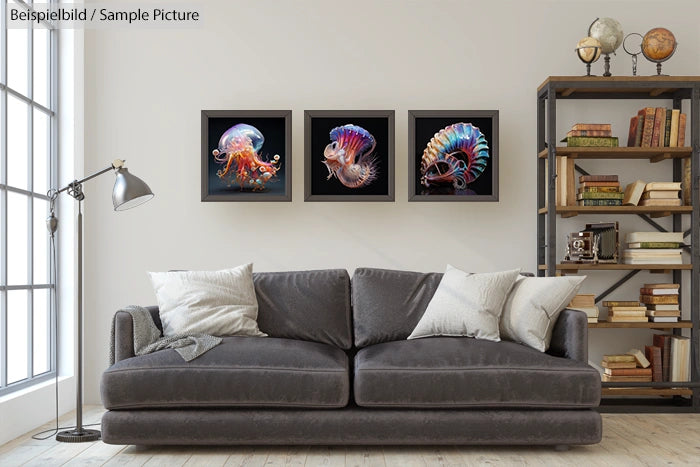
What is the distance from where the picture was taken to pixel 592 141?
15.8 feet

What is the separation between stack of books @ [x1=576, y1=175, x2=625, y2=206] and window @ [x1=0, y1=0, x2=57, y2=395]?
3182 millimetres

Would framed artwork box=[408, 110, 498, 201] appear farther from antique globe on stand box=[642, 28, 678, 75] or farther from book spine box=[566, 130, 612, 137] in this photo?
antique globe on stand box=[642, 28, 678, 75]

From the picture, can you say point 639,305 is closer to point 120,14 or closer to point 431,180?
point 431,180

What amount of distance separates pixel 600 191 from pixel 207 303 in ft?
7.93

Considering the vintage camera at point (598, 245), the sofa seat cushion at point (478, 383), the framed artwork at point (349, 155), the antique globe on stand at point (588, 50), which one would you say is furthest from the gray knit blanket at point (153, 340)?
the antique globe on stand at point (588, 50)

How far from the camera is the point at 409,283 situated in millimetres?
4461

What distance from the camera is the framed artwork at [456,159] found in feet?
16.4

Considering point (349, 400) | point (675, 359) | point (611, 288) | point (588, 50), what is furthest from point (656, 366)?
point (349, 400)

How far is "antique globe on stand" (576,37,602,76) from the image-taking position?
4848 millimetres

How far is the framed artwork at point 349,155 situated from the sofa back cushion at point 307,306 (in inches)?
28.3

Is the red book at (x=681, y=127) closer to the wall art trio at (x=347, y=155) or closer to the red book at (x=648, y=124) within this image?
the red book at (x=648, y=124)

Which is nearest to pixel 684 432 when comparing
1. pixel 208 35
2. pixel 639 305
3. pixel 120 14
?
pixel 639 305

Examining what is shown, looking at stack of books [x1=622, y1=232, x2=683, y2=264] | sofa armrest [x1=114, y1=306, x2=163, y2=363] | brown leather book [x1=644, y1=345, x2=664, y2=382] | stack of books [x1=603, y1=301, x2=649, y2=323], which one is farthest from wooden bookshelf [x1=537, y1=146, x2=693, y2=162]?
sofa armrest [x1=114, y1=306, x2=163, y2=363]

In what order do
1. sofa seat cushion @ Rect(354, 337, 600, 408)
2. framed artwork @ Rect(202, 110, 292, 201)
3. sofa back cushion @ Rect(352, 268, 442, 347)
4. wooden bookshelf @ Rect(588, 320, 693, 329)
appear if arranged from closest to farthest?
sofa seat cushion @ Rect(354, 337, 600, 408), sofa back cushion @ Rect(352, 268, 442, 347), wooden bookshelf @ Rect(588, 320, 693, 329), framed artwork @ Rect(202, 110, 292, 201)
